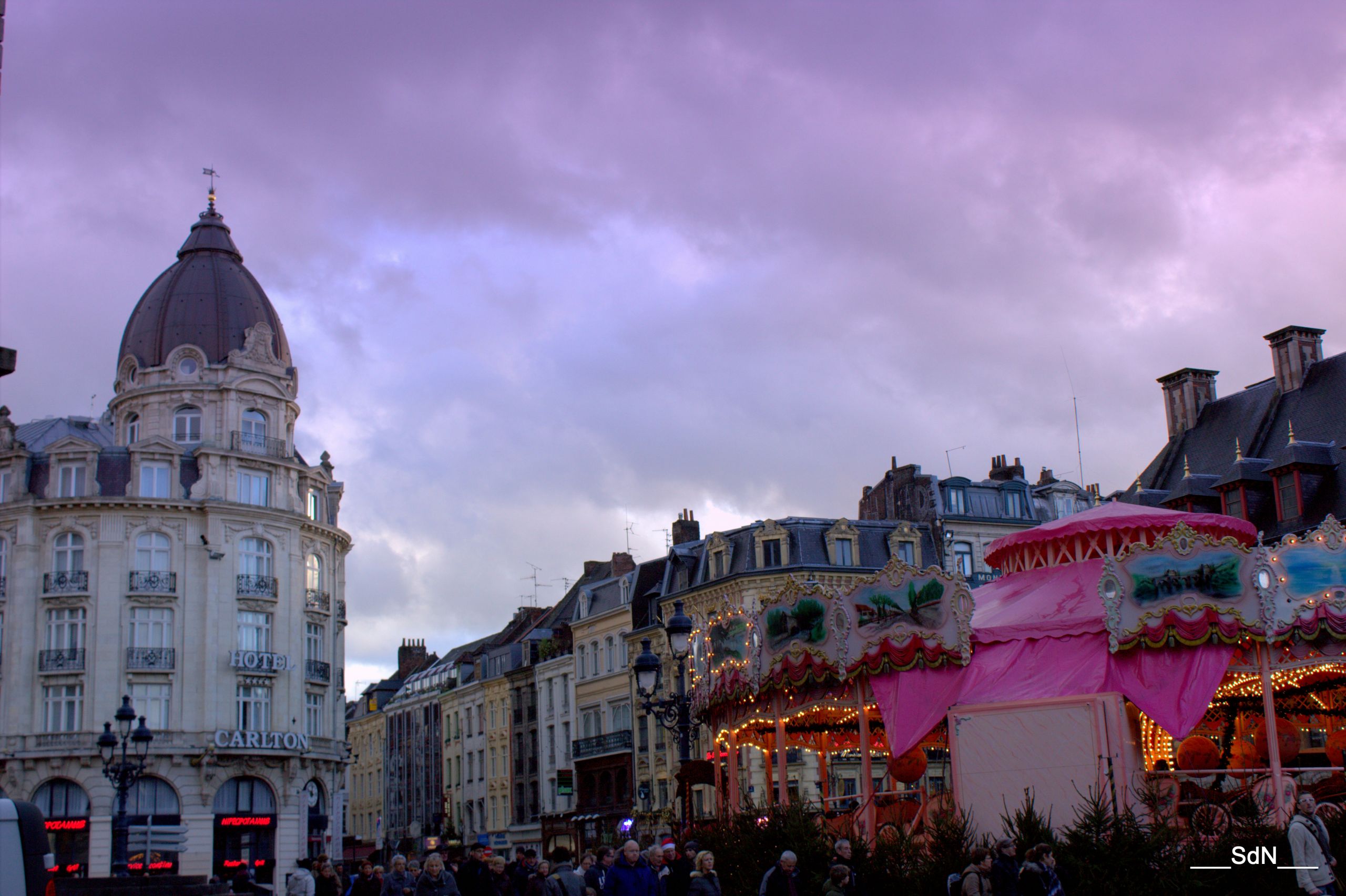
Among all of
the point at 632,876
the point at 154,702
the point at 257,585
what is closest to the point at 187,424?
the point at 257,585

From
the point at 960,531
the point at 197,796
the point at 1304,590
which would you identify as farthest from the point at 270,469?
the point at 1304,590

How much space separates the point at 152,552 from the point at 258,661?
5.52 metres

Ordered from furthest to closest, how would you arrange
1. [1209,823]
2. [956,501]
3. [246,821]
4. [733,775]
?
[956,501], [246,821], [733,775], [1209,823]

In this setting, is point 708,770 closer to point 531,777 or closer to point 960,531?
point 960,531

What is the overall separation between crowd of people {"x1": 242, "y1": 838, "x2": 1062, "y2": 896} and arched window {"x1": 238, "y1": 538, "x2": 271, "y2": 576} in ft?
114

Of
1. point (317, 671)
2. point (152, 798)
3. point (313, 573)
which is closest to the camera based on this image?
point (152, 798)

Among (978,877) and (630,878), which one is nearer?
(978,877)

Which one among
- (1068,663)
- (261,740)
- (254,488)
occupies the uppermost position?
(254,488)

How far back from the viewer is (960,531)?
56.1 meters

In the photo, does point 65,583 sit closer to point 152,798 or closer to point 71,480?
point 71,480

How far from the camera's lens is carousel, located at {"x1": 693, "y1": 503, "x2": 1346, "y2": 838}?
1906cm

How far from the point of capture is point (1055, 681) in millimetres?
20281

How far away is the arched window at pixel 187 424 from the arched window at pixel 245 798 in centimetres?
1289

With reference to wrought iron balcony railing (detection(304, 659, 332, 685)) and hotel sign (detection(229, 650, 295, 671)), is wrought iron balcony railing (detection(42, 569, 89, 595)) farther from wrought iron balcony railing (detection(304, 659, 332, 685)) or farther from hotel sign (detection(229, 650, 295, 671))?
wrought iron balcony railing (detection(304, 659, 332, 685))
